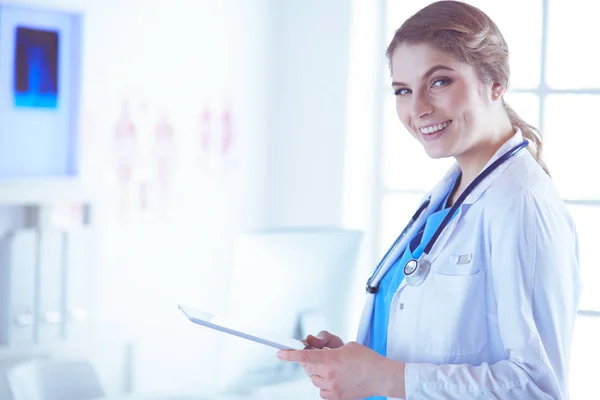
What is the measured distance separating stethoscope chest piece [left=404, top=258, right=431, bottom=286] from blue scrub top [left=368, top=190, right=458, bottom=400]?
0.26 ft

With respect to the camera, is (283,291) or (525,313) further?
(283,291)

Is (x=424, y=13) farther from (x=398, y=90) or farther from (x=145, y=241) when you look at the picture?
(x=145, y=241)

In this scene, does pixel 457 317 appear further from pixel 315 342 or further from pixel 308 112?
pixel 308 112

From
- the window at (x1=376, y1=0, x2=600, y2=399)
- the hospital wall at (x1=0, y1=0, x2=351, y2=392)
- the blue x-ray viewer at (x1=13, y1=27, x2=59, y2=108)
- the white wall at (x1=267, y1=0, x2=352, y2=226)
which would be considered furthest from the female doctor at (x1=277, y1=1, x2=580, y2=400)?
the white wall at (x1=267, y1=0, x2=352, y2=226)

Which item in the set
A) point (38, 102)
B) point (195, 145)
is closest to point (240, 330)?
point (38, 102)

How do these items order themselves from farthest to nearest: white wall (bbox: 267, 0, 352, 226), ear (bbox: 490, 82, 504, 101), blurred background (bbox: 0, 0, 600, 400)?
white wall (bbox: 267, 0, 352, 226) → blurred background (bbox: 0, 0, 600, 400) → ear (bbox: 490, 82, 504, 101)

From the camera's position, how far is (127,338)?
294cm

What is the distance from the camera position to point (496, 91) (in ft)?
4.81

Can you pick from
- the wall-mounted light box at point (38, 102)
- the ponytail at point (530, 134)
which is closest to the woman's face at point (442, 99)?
the ponytail at point (530, 134)

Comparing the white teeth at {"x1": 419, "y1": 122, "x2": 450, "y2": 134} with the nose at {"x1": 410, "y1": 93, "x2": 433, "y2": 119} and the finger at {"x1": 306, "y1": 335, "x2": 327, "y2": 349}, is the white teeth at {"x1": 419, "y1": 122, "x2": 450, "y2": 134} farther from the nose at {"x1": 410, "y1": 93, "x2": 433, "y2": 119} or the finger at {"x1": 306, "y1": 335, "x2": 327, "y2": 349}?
the finger at {"x1": 306, "y1": 335, "x2": 327, "y2": 349}

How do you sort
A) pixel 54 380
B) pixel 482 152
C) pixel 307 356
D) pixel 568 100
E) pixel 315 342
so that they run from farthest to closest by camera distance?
pixel 568 100, pixel 54 380, pixel 315 342, pixel 482 152, pixel 307 356

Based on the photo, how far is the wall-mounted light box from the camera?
8.39ft

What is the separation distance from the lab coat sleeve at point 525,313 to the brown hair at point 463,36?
0.88 feet

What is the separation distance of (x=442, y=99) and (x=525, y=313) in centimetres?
42
